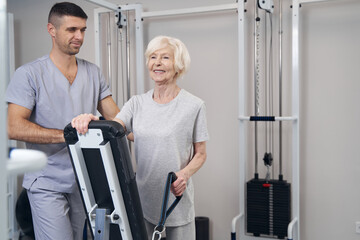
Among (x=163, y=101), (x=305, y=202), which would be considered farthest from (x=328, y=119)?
(x=163, y=101)

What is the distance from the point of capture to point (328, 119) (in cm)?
298

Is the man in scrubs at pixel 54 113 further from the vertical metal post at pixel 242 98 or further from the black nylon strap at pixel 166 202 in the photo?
the vertical metal post at pixel 242 98

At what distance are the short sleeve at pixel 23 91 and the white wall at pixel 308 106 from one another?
1616 millimetres

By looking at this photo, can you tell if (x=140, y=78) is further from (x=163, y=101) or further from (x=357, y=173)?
(x=357, y=173)

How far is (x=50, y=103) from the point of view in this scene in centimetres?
198

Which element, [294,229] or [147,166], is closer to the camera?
[147,166]

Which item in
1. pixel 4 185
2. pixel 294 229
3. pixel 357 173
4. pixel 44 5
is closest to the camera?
pixel 4 185

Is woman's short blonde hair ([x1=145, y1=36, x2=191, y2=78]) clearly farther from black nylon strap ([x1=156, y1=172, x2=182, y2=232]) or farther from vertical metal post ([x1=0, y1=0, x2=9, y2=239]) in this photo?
vertical metal post ([x1=0, y1=0, x2=9, y2=239])

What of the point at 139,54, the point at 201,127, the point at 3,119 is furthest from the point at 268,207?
the point at 3,119

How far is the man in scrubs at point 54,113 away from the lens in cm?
188

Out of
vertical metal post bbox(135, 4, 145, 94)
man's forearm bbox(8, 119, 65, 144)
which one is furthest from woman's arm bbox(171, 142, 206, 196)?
vertical metal post bbox(135, 4, 145, 94)

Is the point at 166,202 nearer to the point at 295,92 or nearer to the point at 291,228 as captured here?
the point at 291,228

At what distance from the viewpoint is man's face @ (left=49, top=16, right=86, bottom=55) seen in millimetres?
2016

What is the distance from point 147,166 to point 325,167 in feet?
5.54
